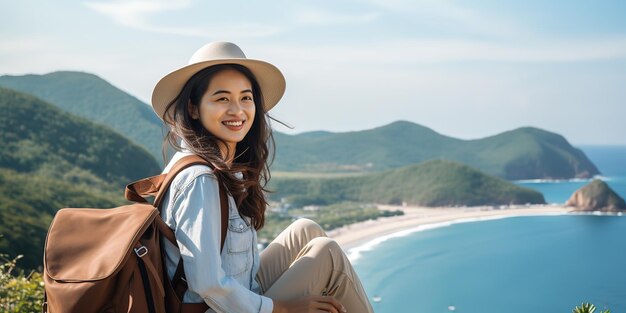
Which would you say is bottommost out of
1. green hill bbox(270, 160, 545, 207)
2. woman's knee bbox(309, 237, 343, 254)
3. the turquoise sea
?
the turquoise sea

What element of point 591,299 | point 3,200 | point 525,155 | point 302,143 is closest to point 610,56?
point 525,155

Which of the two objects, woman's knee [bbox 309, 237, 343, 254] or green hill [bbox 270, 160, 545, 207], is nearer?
woman's knee [bbox 309, 237, 343, 254]

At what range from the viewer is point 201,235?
136 centimetres

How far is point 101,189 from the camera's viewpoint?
97.2 feet

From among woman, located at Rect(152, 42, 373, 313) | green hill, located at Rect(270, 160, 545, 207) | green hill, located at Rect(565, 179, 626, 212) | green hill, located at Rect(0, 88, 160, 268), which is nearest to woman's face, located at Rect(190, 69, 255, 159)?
woman, located at Rect(152, 42, 373, 313)

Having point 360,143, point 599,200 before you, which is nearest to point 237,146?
point 599,200

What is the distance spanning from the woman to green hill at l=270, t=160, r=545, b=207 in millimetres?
44084

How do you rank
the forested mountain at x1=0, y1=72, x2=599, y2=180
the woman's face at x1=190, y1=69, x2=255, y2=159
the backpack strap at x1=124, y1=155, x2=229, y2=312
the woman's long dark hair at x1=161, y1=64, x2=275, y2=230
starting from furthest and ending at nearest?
the forested mountain at x1=0, y1=72, x2=599, y2=180, the woman's face at x1=190, y1=69, x2=255, y2=159, the woman's long dark hair at x1=161, y1=64, x2=275, y2=230, the backpack strap at x1=124, y1=155, x2=229, y2=312

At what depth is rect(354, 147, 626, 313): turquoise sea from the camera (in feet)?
86.9

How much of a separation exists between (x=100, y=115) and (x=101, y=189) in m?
27.6

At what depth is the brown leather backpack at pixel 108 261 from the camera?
1.29 metres

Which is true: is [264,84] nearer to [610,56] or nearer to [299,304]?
[299,304]

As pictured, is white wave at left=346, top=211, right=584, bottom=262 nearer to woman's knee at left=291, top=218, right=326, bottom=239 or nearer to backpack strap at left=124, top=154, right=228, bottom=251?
woman's knee at left=291, top=218, right=326, bottom=239

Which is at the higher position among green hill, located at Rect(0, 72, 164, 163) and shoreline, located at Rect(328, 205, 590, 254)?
green hill, located at Rect(0, 72, 164, 163)
